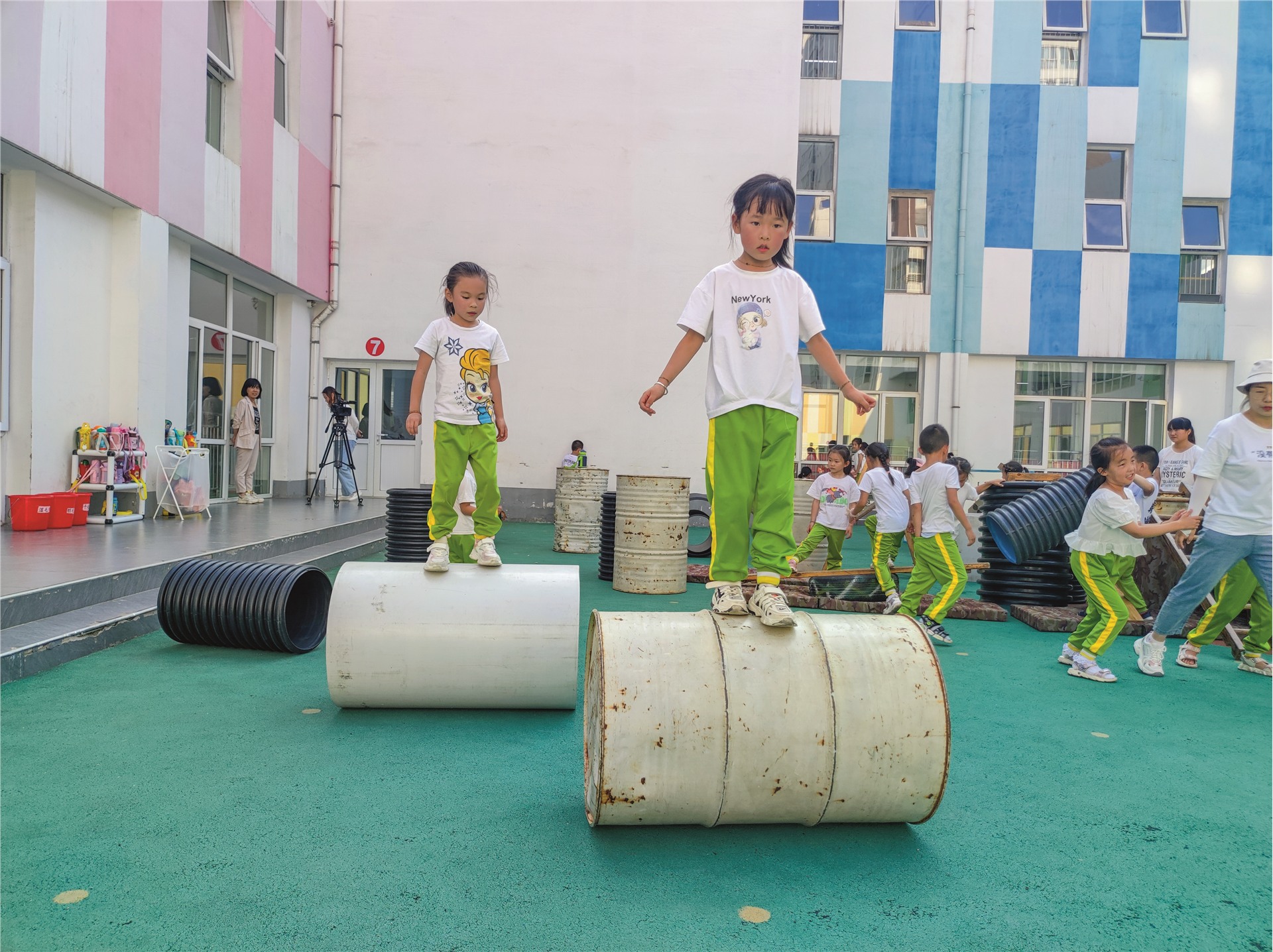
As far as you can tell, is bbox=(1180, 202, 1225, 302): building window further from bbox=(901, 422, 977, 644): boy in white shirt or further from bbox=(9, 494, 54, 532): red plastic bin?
bbox=(9, 494, 54, 532): red plastic bin

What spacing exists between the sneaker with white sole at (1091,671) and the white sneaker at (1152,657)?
1.06 ft

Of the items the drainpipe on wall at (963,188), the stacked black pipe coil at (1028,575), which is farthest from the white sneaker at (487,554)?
the drainpipe on wall at (963,188)

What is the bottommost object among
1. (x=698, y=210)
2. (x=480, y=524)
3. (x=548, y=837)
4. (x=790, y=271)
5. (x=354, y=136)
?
(x=548, y=837)

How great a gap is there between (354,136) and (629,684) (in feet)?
47.2

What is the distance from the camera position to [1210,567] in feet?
17.7

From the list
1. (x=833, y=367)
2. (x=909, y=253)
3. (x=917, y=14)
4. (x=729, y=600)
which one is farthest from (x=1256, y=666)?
(x=917, y=14)

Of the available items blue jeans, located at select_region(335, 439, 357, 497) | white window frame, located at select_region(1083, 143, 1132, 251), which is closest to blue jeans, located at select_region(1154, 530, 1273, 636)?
blue jeans, located at select_region(335, 439, 357, 497)

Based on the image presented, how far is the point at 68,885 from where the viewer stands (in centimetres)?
237

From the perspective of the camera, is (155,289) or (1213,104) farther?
(1213,104)

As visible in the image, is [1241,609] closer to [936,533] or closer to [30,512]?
[936,533]

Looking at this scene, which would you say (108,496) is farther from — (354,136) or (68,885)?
(354,136)

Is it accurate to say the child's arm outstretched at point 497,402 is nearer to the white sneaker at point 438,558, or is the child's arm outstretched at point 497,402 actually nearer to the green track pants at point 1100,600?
the white sneaker at point 438,558

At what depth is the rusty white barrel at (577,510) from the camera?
36.0 ft

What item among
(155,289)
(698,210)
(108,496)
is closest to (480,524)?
(108,496)
